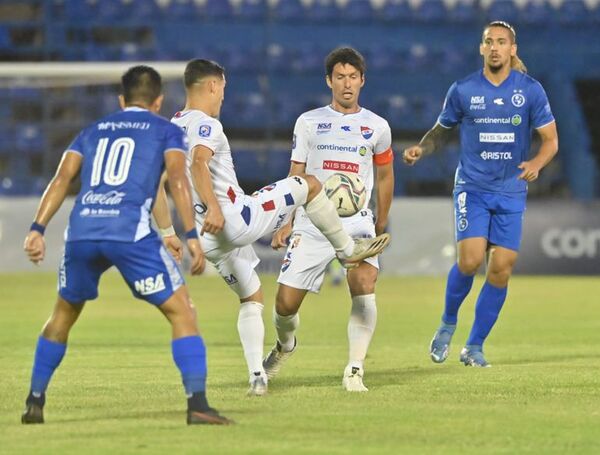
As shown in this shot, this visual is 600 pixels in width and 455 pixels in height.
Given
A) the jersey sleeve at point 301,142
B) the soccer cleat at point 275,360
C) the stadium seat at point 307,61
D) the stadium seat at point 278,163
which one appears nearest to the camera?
the jersey sleeve at point 301,142

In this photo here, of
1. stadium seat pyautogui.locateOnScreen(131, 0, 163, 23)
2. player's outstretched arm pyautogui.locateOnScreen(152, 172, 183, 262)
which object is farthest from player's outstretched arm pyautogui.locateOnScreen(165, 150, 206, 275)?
stadium seat pyautogui.locateOnScreen(131, 0, 163, 23)

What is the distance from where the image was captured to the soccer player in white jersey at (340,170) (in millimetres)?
8703

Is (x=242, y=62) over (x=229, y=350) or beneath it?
over

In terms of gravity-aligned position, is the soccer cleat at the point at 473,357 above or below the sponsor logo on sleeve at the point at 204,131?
below

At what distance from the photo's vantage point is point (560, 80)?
2750 centimetres

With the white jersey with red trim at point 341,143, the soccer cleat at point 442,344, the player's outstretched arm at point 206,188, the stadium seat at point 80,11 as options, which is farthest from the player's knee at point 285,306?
the stadium seat at point 80,11

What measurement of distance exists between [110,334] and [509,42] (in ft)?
18.1

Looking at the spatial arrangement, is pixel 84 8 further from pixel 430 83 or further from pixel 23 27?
pixel 430 83

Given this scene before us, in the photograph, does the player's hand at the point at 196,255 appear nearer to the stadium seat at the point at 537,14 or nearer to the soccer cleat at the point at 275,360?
the soccer cleat at the point at 275,360

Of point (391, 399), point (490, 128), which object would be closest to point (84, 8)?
point (490, 128)

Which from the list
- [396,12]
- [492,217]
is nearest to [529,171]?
[492,217]

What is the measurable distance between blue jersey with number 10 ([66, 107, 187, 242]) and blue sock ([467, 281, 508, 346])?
3.98m

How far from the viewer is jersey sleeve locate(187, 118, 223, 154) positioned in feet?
26.0

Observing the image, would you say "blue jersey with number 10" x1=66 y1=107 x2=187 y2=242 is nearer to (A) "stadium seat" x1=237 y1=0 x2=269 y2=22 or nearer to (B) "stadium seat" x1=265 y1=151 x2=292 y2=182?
(B) "stadium seat" x1=265 y1=151 x2=292 y2=182
